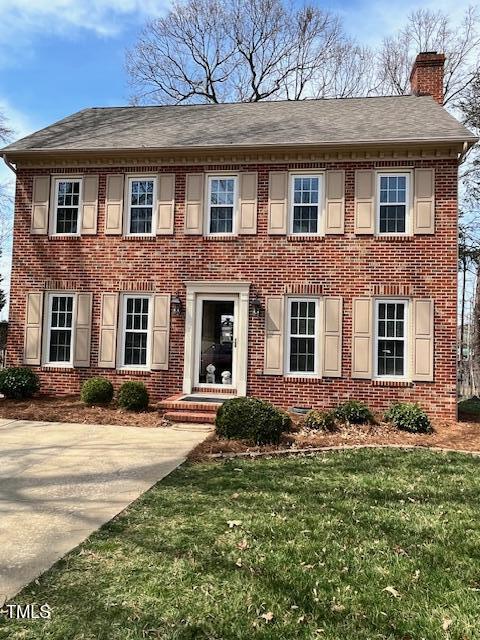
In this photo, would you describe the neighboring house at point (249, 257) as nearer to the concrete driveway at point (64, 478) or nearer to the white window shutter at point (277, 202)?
the white window shutter at point (277, 202)

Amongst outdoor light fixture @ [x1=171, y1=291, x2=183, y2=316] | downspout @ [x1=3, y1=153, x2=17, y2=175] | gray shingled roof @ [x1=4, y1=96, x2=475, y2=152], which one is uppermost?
gray shingled roof @ [x1=4, y1=96, x2=475, y2=152]

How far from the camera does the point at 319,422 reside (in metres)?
8.66

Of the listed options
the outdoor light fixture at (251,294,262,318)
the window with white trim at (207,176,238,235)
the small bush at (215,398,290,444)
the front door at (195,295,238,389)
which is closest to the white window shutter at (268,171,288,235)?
the window with white trim at (207,176,238,235)

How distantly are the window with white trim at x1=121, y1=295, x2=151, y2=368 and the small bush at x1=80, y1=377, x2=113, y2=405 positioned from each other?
862 millimetres

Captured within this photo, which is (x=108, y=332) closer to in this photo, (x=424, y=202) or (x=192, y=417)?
(x=192, y=417)

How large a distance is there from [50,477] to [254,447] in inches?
115

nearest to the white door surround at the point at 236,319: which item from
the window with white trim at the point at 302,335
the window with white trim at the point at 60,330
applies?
the window with white trim at the point at 302,335

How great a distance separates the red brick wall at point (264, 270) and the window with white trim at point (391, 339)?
35 centimetres

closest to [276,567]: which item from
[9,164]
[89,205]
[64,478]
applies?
[64,478]

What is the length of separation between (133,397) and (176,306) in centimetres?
229

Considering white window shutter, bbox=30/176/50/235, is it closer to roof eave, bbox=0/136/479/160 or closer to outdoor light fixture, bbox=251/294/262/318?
roof eave, bbox=0/136/479/160

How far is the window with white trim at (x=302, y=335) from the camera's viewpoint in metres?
10.8

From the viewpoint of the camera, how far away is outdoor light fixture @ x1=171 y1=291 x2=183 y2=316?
36.6 ft

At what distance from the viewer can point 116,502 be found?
489cm
